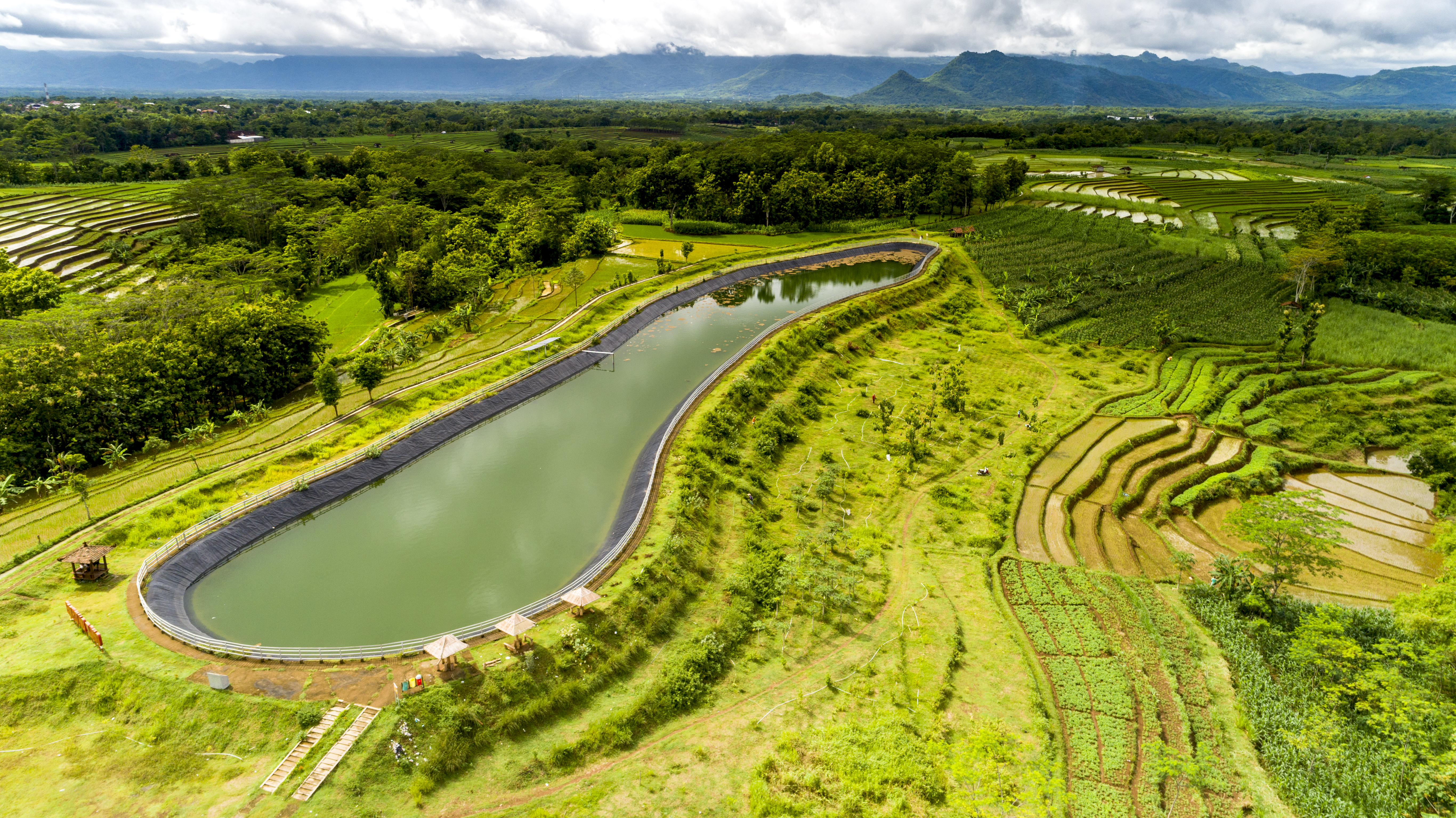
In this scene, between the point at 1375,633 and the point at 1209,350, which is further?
the point at 1209,350

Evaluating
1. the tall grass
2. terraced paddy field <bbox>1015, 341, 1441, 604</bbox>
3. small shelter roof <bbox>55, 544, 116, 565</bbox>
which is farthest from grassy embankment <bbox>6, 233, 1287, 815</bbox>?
the tall grass

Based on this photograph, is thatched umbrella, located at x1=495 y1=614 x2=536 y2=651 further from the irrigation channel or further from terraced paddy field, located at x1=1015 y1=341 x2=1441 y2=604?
terraced paddy field, located at x1=1015 y1=341 x2=1441 y2=604

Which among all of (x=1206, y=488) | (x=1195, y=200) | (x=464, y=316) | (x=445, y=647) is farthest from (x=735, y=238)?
(x=445, y=647)

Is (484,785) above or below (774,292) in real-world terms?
below

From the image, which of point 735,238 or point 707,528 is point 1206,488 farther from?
point 735,238

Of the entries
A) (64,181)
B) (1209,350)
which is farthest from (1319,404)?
(64,181)

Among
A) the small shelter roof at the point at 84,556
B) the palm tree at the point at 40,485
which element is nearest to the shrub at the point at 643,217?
the palm tree at the point at 40,485

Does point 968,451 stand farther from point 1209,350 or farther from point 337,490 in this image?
point 337,490
